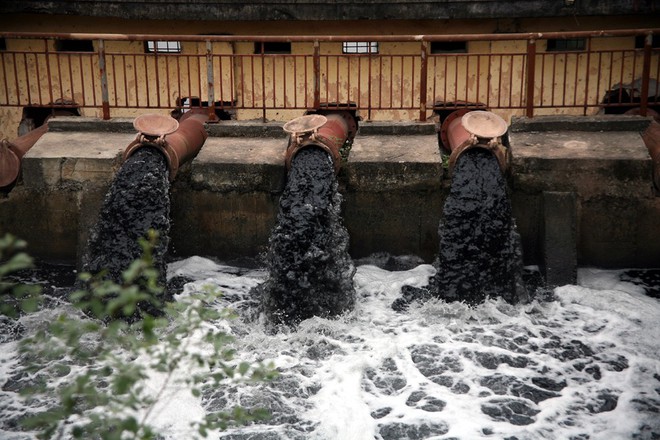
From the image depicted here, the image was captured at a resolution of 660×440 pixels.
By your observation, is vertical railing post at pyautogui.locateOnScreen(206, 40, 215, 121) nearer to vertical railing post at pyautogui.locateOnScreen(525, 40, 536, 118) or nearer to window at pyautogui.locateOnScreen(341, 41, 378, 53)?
window at pyautogui.locateOnScreen(341, 41, 378, 53)

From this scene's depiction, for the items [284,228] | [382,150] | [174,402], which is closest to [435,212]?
[382,150]

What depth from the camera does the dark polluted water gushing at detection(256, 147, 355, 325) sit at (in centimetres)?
757

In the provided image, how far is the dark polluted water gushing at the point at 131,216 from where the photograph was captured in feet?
25.3

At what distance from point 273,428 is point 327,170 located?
10.7 ft

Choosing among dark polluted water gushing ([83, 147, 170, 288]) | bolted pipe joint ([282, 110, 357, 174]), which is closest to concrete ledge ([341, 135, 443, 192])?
bolted pipe joint ([282, 110, 357, 174])

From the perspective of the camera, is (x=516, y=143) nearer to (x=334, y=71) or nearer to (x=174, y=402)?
(x=334, y=71)

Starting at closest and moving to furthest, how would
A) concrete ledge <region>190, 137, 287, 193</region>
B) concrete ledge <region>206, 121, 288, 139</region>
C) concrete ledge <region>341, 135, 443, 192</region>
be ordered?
concrete ledge <region>341, 135, 443, 192</region> < concrete ledge <region>190, 137, 287, 193</region> < concrete ledge <region>206, 121, 288, 139</region>

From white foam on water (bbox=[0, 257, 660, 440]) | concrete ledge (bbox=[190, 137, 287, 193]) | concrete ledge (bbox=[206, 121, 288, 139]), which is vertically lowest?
white foam on water (bbox=[0, 257, 660, 440])

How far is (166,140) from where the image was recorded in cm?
829

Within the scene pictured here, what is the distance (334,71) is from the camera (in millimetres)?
11922

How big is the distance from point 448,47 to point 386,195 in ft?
13.7

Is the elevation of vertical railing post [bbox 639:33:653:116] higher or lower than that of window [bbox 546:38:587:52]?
lower

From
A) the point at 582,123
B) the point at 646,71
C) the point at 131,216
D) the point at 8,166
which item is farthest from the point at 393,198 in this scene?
the point at 8,166

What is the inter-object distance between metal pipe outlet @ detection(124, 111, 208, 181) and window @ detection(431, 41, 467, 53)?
4.77m
